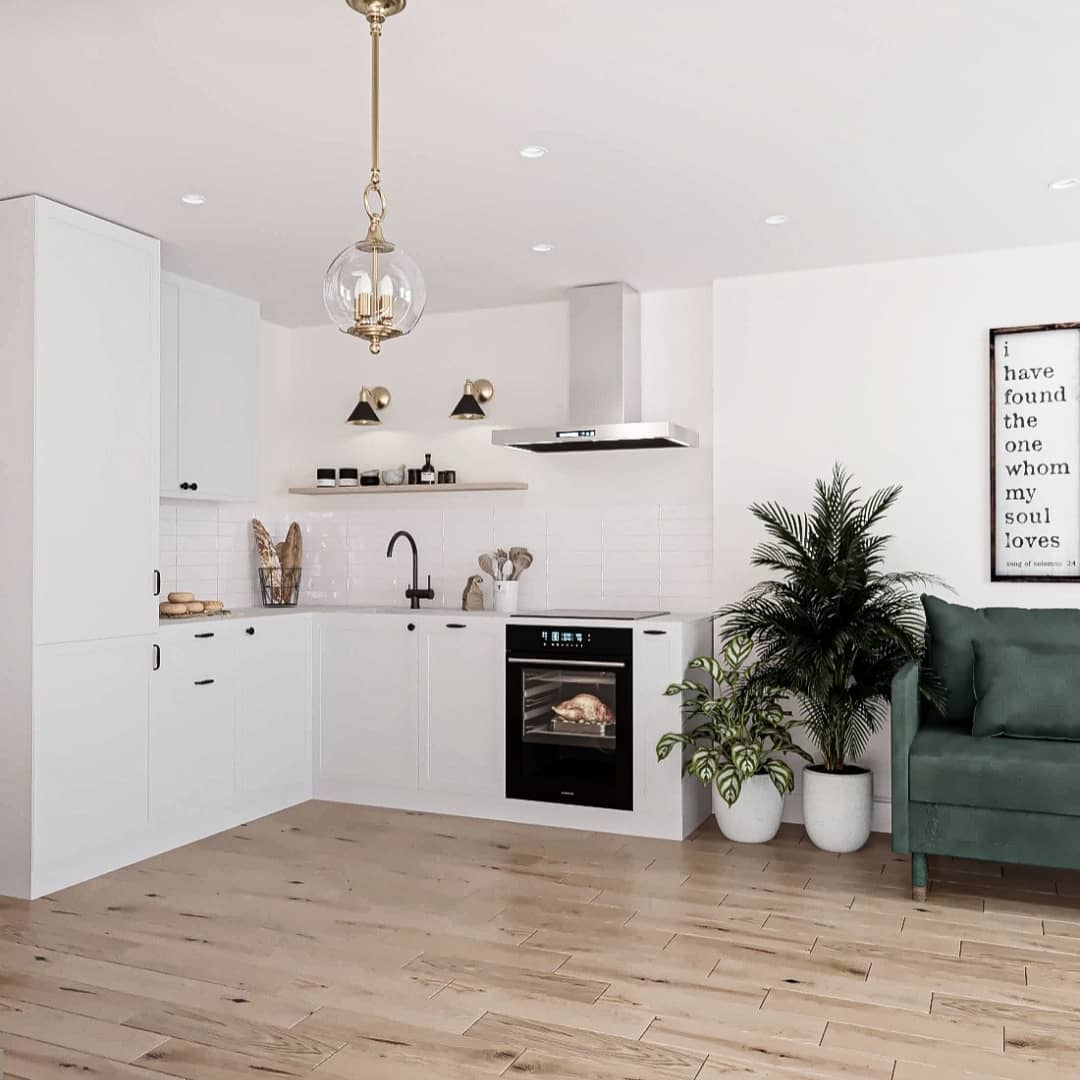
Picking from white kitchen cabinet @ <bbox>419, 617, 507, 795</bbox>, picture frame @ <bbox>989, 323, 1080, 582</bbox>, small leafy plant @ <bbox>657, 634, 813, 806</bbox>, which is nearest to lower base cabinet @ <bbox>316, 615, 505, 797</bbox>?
white kitchen cabinet @ <bbox>419, 617, 507, 795</bbox>

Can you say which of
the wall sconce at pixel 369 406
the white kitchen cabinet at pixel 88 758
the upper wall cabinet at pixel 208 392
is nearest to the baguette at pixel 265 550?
the upper wall cabinet at pixel 208 392

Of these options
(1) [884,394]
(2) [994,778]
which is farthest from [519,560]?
(2) [994,778]

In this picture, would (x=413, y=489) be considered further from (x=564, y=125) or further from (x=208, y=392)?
(x=564, y=125)

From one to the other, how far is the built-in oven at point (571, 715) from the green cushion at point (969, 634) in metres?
1.26

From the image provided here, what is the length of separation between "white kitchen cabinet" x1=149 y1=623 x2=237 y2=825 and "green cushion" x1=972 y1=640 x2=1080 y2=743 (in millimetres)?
3127

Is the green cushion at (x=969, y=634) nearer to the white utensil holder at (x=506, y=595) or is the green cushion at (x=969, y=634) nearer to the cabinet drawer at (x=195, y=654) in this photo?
the white utensil holder at (x=506, y=595)

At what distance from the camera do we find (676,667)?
4711 mm

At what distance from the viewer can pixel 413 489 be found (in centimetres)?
571

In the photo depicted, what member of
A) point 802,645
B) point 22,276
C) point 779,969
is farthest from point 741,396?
point 22,276

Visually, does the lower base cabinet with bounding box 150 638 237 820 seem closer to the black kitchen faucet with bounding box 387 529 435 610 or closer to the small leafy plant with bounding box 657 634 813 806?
the black kitchen faucet with bounding box 387 529 435 610

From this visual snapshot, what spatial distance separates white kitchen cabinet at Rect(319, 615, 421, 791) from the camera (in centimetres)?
526

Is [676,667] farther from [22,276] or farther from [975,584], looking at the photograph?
Answer: [22,276]

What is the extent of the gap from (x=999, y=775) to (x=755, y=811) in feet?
3.78

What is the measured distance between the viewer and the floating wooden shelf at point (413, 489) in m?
5.55
